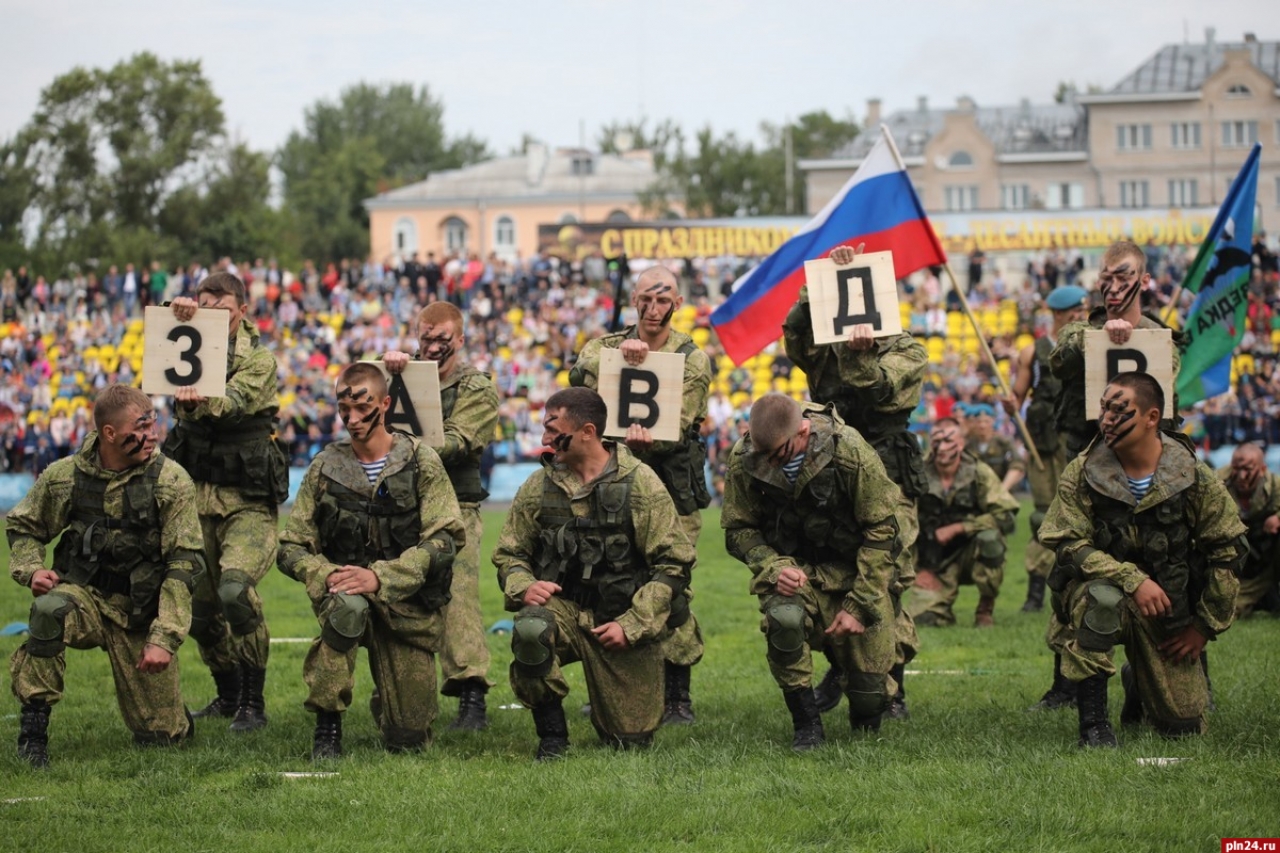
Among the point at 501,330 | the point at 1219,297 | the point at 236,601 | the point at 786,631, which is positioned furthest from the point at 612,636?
the point at 501,330

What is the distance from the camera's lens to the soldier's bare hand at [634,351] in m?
9.91

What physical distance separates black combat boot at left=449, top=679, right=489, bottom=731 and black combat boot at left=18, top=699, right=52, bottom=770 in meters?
2.35

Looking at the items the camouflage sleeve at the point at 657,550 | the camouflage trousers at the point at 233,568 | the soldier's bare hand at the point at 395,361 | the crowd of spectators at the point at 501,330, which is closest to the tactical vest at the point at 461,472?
the soldier's bare hand at the point at 395,361

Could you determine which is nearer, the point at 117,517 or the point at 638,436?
the point at 117,517

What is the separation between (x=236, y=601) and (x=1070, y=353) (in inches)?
209

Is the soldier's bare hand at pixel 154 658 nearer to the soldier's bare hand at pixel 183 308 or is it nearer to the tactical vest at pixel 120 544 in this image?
the tactical vest at pixel 120 544

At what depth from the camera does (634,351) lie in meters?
9.95

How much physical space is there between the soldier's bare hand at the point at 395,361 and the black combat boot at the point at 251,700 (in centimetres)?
209

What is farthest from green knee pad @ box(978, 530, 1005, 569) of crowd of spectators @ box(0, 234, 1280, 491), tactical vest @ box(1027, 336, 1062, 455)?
crowd of spectators @ box(0, 234, 1280, 491)

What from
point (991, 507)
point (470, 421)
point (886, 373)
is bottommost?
point (991, 507)

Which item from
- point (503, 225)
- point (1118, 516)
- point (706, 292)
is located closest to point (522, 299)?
point (706, 292)

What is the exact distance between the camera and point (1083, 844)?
22.7 ft

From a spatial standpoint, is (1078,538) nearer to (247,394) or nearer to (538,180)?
(247,394)

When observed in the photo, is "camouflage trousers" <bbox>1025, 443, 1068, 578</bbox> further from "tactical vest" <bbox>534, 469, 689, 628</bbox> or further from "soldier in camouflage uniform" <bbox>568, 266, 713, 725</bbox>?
"tactical vest" <bbox>534, 469, 689, 628</bbox>
